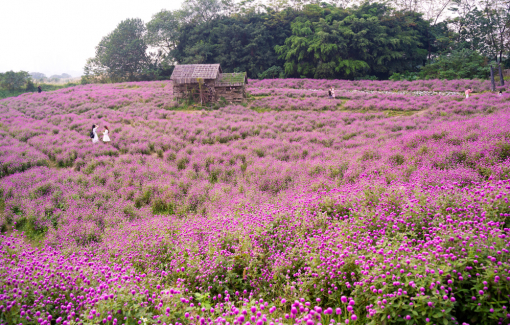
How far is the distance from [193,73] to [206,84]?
5.01 feet

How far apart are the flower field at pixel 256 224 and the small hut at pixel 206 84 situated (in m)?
8.15

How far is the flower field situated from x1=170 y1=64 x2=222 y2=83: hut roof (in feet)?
27.0

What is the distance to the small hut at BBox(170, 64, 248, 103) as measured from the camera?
2441 cm

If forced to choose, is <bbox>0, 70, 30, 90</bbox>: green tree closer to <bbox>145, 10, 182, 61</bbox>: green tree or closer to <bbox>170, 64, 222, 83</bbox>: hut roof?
<bbox>145, 10, 182, 61</bbox>: green tree

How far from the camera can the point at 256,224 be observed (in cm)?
535

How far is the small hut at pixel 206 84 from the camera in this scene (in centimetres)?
2441

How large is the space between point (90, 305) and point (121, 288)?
1.17 feet

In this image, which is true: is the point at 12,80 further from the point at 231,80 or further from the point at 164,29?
the point at 231,80

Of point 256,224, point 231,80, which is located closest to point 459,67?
point 231,80

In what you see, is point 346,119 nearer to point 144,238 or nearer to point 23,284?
point 144,238

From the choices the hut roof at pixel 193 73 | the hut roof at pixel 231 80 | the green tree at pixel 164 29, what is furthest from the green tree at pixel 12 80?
the hut roof at pixel 231 80

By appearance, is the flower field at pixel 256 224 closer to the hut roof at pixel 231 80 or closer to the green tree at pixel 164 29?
the hut roof at pixel 231 80

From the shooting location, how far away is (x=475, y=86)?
2562cm

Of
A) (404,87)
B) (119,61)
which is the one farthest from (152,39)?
(404,87)
